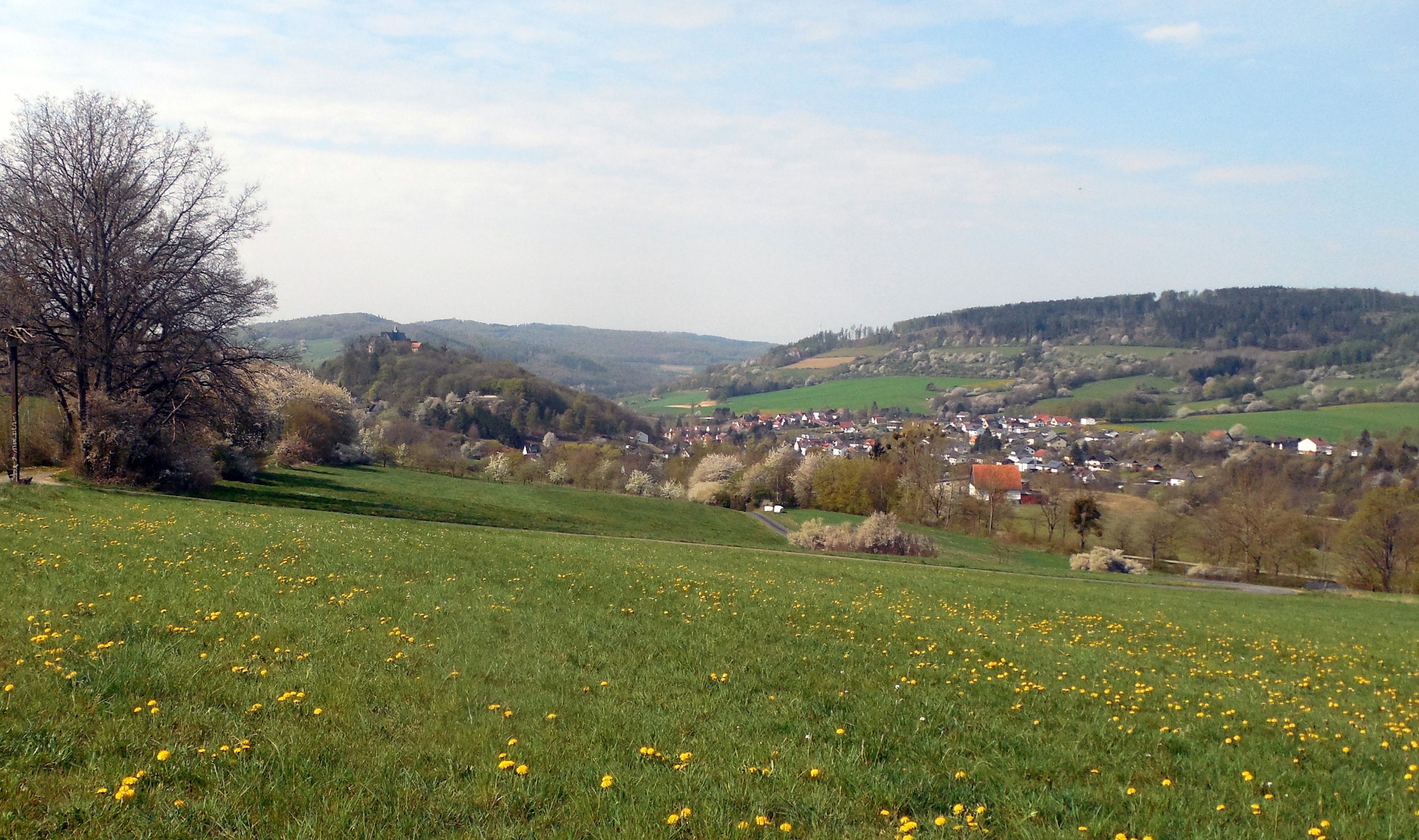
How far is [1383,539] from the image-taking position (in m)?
56.6

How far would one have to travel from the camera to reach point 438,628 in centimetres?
963

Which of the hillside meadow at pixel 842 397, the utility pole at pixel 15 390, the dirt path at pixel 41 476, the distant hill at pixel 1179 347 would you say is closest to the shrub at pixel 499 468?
the dirt path at pixel 41 476

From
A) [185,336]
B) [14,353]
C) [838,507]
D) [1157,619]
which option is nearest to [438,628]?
[1157,619]

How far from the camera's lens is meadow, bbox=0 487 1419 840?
16.9ft

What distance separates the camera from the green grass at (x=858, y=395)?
15700 centimetres

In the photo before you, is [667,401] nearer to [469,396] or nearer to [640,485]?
[469,396]

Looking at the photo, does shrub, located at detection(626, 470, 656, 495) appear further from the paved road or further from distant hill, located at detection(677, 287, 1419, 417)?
distant hill, located at detection(677, 287, 1419, 417)

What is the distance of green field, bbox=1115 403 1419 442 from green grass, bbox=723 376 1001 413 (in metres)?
42.3

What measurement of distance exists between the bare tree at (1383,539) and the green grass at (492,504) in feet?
137

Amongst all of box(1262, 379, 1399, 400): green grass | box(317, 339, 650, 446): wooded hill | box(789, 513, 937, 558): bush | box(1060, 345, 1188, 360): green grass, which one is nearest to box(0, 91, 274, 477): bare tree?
box(789, 513, 937, 558): bush

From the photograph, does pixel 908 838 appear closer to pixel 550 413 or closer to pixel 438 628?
pixel 438 628

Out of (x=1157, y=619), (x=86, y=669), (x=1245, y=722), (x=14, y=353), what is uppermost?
(x=14, y=353)

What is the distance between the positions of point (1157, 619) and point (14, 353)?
32.8 metres

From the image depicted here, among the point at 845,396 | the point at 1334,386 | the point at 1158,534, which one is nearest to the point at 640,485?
the point at 1158,534
